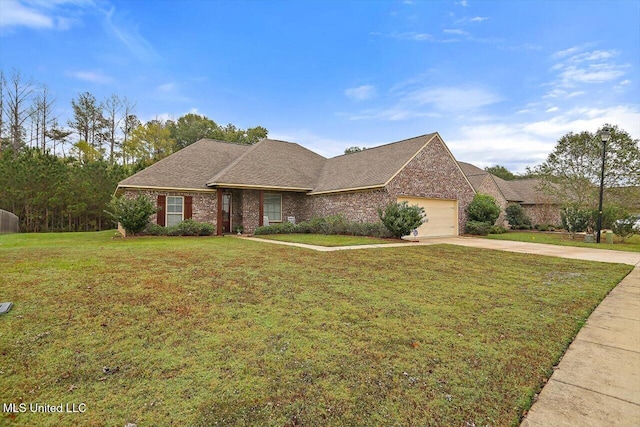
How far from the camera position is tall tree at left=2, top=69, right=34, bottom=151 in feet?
89.7

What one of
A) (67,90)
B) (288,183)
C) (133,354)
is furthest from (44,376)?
(67,90)

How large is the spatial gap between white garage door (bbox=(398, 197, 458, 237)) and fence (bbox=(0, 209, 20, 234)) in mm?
22430

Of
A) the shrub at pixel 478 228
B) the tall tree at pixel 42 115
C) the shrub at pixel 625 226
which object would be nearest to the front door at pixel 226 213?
the shrub at pixel 478 228

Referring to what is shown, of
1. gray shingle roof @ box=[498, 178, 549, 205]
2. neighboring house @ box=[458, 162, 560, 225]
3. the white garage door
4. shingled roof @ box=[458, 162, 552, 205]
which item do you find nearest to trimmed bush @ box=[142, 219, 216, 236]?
the white garage door

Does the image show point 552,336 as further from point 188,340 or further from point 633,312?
point 188,340

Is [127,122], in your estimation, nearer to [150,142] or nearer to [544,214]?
[150,142]

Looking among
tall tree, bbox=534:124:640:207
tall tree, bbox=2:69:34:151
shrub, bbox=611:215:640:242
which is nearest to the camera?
shrub, bbox=611:215:640:242

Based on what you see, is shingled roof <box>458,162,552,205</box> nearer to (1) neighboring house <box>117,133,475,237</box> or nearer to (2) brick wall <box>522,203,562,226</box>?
(2) brick wall <box>522,203,562,226</box>

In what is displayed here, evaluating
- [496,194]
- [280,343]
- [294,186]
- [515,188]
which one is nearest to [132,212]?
[294,186]

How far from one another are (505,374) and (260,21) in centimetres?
1712

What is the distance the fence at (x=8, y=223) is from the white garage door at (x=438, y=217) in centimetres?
2243

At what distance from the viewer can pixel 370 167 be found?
1838 centimetres

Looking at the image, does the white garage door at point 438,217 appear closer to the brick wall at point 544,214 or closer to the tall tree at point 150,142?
the brick wall at point 544,214

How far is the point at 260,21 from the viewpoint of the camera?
15383 mm
